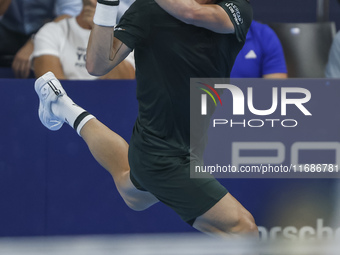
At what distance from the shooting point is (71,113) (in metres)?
3.56

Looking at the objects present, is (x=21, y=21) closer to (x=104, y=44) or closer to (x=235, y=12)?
(x=104, y=44)

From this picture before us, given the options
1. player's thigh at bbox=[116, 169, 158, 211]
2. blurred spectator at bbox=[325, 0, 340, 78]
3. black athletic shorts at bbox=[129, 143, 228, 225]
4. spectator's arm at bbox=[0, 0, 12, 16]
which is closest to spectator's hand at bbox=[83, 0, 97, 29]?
spectator's arm at bbox=[0, 0, 12, 16]

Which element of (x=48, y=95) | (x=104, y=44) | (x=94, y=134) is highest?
(x=104, y=44)

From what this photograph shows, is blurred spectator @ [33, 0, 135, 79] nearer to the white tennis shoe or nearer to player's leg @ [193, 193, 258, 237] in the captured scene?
the white tennis shoe

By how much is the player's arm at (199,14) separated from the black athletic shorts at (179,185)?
62 cm

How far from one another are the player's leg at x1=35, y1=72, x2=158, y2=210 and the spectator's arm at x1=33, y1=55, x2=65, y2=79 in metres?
0.36

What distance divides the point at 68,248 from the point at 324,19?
417 cm

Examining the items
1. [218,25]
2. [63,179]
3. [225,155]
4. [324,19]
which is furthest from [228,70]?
[324,19]

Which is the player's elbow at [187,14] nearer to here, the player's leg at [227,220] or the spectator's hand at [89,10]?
the player's leg at [227,220]

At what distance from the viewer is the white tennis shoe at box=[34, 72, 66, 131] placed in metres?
3.58

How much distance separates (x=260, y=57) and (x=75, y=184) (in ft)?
4.80

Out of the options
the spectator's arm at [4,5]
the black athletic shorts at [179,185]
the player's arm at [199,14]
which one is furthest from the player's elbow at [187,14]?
the spectator's arm at [4,5]

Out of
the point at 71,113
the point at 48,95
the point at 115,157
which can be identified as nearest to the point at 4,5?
the point at 48,95

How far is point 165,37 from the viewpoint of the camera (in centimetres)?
292
